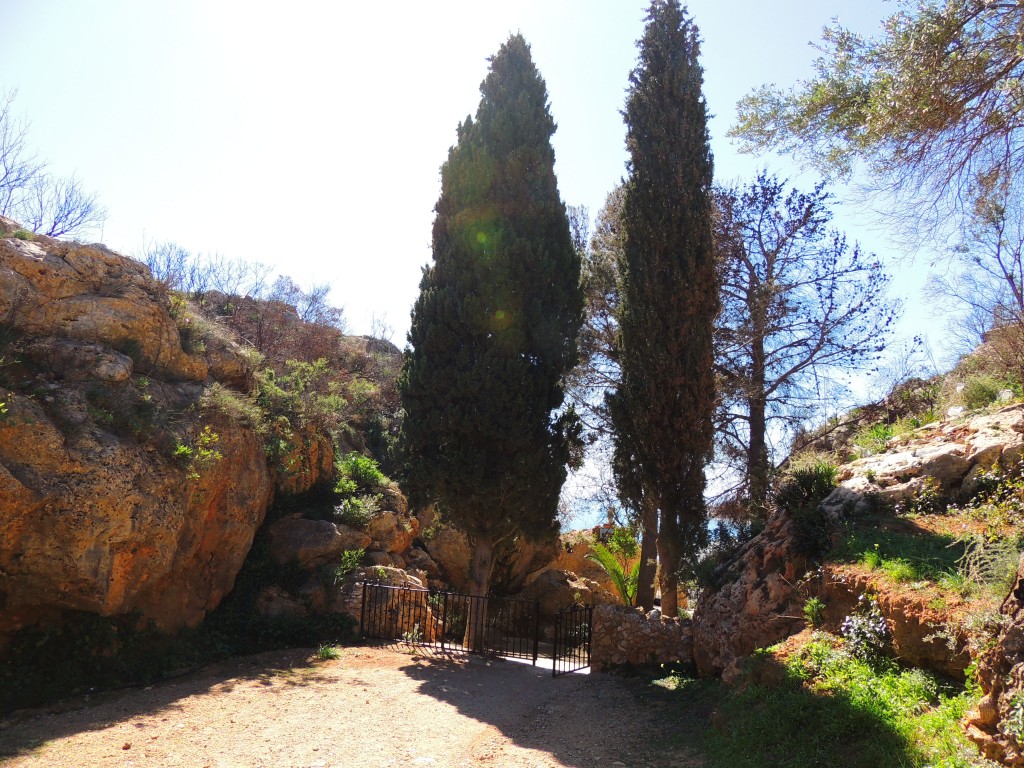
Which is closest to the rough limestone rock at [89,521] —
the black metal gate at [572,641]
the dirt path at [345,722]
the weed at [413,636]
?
the dirt path at [345,722]

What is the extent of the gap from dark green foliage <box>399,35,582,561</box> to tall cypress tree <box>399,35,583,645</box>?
2 cm

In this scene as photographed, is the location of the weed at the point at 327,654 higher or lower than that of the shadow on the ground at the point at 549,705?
higher

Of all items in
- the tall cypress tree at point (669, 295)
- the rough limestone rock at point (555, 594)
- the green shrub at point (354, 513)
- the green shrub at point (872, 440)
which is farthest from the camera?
the rough limestone rock at point (555, 594)

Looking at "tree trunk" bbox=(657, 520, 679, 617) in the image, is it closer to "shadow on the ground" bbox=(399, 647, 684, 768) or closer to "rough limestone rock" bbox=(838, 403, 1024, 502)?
"shadow on the ground" bbox=(399, 647, 684, 768)

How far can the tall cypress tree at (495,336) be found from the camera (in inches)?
504

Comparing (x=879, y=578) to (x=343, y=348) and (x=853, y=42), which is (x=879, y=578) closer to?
(x=853, y=42)

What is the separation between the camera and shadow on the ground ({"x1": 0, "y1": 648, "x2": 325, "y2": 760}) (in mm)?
6887

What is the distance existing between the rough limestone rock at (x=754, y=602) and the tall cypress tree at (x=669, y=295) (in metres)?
2.21

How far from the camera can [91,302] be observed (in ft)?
33.6

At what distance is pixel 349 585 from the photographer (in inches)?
493

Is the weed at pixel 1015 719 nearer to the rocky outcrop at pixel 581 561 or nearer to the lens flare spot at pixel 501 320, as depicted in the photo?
the lens flare spot at pixel 501 320

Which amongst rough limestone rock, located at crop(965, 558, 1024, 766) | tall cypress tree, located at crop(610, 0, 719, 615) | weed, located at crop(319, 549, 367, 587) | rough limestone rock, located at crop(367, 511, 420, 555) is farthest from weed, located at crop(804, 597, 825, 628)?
rough limestone rock, located at crop(367, 511, 420, 555)

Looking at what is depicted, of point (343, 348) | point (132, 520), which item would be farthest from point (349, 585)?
point (343, 348)

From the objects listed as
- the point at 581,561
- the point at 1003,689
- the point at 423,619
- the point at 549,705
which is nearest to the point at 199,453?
the point at 423,619
